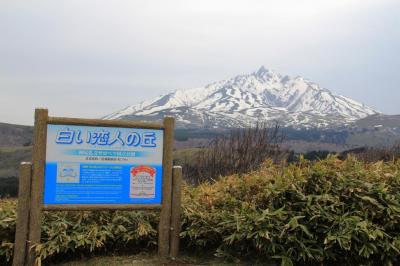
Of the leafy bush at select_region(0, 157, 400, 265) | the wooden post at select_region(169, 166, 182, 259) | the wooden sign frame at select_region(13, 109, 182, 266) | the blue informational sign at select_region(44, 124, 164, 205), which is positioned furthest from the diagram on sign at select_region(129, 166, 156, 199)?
the leafy bush at select_region(0, 157, 400, 265)

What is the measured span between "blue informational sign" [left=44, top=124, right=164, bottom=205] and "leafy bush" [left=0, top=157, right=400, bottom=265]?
451mm

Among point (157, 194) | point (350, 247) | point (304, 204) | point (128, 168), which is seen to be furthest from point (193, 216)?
point (350, 247)

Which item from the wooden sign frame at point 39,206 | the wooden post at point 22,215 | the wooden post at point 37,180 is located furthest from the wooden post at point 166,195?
the wooden post at point 22,215

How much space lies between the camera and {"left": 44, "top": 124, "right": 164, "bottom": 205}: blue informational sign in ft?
21.7

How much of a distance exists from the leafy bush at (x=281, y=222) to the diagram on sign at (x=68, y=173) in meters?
0.64

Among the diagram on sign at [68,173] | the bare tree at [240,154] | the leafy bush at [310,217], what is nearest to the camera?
the leafy bush at [310,217]

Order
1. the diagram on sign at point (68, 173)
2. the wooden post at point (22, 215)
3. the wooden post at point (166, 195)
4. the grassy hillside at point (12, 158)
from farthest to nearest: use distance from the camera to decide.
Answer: the grassy hillside at point (12, 158) → the wooden post at point (166, 195) → the diagram on sign at point (68, 173) → the wooden post at point (22, 215)

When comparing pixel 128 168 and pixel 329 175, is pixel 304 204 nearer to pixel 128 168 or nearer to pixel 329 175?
pixel 329 175

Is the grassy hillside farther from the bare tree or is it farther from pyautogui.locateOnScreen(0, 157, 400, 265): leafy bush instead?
pyautogui.locateOnScreen(0, 157, 400, 265): leafy bush

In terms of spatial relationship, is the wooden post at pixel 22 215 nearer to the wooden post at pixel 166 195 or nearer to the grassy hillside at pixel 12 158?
the wooden post at pixel 166 195

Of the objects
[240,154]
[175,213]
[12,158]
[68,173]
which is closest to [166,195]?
[175,213]

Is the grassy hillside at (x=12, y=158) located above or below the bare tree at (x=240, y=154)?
below

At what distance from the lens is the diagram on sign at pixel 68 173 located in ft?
21.7

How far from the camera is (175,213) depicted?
23.0ft
